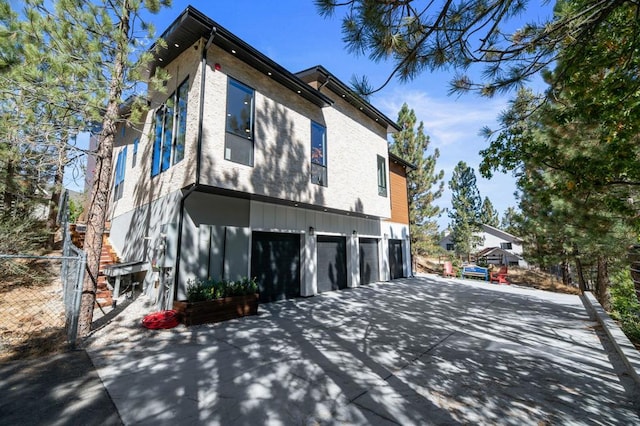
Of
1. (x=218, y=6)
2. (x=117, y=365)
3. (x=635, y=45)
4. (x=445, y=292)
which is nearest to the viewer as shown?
(x=635, y=45)

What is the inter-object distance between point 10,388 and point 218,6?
8053 millimetres

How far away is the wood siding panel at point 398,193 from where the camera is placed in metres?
15.2

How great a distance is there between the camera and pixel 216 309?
6215 millimetres

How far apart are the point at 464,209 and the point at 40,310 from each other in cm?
3274

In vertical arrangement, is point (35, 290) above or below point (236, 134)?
below

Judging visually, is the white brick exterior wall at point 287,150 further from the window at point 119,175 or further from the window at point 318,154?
the window at point 119,175

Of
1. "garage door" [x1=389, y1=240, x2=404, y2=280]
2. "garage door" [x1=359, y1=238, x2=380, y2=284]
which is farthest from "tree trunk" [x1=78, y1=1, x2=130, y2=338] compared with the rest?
"garage door" [x1=389, y1=240, x2=404, y2=280]

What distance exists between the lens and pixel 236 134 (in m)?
7.05

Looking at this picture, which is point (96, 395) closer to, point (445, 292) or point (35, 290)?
point (35, 290)

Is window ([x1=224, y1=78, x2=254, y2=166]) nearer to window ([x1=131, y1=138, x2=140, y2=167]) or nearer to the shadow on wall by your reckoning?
the shadow on wall

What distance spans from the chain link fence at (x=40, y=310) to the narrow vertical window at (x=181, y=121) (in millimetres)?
3088

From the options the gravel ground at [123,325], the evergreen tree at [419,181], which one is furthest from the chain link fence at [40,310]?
the evergreen tree at [419,181]

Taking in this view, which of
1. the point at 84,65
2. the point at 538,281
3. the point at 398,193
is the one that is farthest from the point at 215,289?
the point at 538,281

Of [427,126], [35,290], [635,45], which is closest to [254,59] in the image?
[635,45]
